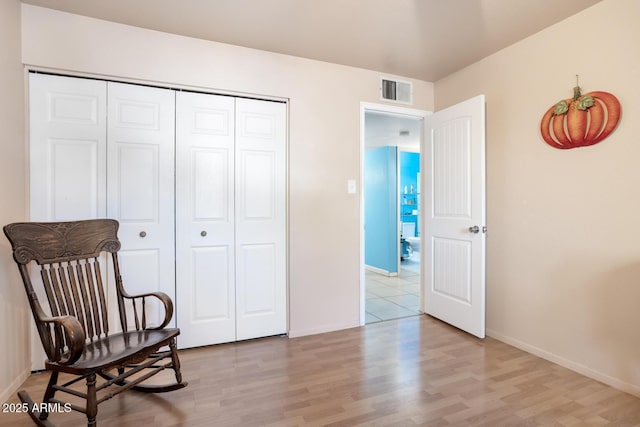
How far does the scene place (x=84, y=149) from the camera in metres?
2.29

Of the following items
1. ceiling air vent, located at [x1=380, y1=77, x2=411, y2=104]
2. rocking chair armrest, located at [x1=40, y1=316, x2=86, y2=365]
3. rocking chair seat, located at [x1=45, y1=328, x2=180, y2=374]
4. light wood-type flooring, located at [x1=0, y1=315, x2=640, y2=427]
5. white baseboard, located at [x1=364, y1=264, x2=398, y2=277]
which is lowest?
light wood-type flooring, located at [x1=0, y1=315, x2=640, y2=427]

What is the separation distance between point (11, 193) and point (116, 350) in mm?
1209

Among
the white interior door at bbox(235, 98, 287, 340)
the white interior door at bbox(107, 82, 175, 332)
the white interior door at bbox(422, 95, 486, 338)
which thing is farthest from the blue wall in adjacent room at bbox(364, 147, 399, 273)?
the white interior door at bbox(107, 82, 175, 332)

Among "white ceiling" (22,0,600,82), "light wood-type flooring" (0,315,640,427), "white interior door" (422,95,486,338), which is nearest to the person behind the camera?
"light wood-type flooring" (0,315,640,427)

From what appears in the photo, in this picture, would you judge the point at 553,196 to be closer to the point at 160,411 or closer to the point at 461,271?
the point at 461,271

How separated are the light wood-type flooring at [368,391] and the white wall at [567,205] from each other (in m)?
0.25

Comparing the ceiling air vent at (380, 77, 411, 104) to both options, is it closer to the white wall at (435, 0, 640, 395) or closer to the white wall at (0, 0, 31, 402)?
the white wall at (435, 0, 640, 395)

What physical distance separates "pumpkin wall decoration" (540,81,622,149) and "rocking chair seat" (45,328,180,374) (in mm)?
2894

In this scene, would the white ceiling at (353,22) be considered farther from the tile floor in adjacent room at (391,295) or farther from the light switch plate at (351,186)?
the tile floor in adjacent room at (391,295)

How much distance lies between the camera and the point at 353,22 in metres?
2.32

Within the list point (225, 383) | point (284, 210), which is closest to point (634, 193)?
point (284, 210)

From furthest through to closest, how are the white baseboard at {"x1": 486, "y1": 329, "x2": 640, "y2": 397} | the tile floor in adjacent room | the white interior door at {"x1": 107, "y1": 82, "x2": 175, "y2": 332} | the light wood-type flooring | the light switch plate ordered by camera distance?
1. the tile floor in adjacent room
2. the light switch plate
3. the white interior door at {"x1": 107, "y1": 82, "x2": 175, "y2": 332}
4. the white baseboard at {"x1": 486, "y1": 329, "x2": 640, "y2": 397}
5. the light wood-type flooring

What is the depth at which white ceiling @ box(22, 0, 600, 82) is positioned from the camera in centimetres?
212

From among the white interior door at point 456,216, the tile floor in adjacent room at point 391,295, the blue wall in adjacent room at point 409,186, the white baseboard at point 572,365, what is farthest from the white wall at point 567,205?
the blue wall in adjacent room at point 409,186
